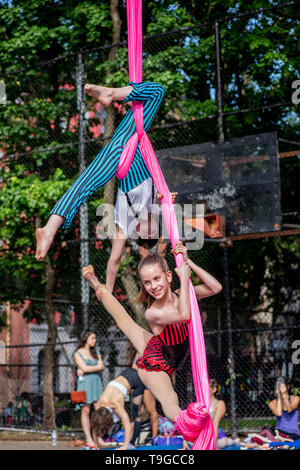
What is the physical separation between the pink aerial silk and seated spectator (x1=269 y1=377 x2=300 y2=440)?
12.8 ft

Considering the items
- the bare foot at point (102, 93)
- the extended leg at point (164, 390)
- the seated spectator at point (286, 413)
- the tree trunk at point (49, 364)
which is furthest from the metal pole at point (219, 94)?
the extended leg at point (164, 390)

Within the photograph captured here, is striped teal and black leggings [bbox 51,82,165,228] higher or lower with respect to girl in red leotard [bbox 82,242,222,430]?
higher

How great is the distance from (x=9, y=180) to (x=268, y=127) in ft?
15.5

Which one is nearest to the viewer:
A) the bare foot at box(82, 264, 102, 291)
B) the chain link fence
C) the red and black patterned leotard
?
the red and black patterned leotard

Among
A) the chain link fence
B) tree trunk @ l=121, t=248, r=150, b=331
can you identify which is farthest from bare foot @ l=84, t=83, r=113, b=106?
tree trunk @ l=121, t=248, r=150, b=331

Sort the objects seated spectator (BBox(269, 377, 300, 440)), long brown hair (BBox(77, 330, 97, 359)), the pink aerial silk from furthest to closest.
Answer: long brown hair (BBox(77, 330, 97, 359)) < seated spectator (BBox(269, 377, 300, 440)) < the pink aerial silk

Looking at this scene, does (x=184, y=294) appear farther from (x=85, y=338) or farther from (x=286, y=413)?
(x=286, y=413)

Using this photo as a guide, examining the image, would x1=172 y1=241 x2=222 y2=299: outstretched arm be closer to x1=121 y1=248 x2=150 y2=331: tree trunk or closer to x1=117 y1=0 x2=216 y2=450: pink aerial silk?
x1=117 y1=0 x2=216 y2=450: pink aerial silk

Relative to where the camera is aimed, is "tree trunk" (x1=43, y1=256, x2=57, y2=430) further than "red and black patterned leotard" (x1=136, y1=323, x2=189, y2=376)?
Yes

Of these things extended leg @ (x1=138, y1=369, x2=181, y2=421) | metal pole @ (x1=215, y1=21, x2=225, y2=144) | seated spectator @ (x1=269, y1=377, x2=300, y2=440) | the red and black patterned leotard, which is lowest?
seated spectator @ (x1=269, y1=377, x2=300, y2=440)

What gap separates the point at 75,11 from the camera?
446 inches

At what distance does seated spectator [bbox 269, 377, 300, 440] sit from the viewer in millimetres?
7570

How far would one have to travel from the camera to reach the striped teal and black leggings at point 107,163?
396 centimetres
